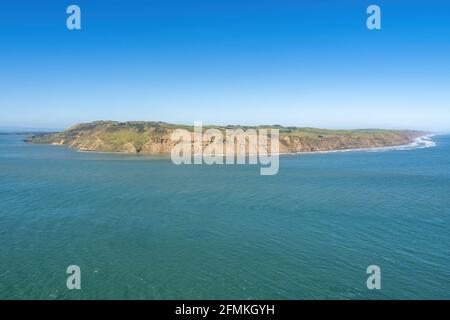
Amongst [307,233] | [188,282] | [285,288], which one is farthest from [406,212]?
[188,282]

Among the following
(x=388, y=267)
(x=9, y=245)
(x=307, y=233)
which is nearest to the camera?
(x=388, y=267)

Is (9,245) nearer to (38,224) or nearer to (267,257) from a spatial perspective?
(38,224)

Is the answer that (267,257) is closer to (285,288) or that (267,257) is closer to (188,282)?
(285,288)

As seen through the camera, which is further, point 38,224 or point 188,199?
point 188,199
